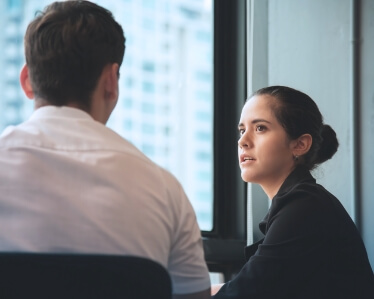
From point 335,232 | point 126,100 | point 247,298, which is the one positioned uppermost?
point 126,100

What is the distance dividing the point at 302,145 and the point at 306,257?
0.45 m

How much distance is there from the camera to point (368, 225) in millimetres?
2707

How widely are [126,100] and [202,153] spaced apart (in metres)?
0.41

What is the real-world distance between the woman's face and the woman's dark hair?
25 millimetres

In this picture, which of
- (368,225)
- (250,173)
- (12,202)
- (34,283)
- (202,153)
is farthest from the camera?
(202,153)

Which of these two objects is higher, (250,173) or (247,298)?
(250,173)

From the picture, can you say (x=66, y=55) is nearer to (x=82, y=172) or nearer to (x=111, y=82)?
(x=111, y=82)

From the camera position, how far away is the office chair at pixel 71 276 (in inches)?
40.6

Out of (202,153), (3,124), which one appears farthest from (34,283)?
(202,153)

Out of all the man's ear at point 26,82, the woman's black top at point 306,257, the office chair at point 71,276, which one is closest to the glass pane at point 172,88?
the woman's black top at point 306,257

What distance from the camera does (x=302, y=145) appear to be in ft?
7.49

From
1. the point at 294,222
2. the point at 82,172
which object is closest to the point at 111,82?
the point at 82,172

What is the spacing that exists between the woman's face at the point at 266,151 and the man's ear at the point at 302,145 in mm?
12

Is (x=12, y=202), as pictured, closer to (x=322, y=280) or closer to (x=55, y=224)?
(x=55, y=224)
